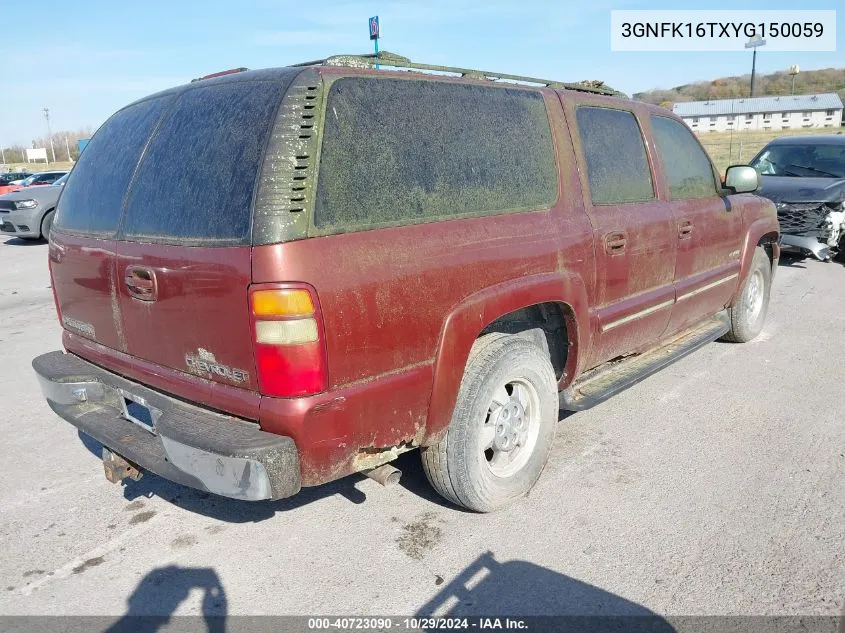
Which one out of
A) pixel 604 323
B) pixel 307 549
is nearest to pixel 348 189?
pixel 307 549

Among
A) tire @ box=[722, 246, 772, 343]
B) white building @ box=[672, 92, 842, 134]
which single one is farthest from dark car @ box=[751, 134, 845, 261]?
white building @ box=[672, 92, 842, 134]

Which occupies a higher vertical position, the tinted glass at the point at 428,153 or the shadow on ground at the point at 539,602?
the tinted glass at the point at 428,153

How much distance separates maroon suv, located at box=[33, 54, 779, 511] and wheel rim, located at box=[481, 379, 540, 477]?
0.01 metres

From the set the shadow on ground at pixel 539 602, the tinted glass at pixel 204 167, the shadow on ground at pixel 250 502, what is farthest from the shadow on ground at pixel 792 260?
the tinted glass at pixel 204 167

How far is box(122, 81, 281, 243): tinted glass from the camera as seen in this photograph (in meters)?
2.35

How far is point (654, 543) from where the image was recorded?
2.88 m

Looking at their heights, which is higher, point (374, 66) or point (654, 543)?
point (374, 66)

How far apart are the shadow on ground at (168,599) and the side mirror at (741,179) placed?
4.28 meters

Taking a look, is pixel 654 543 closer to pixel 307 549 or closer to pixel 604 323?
pixel 604 323

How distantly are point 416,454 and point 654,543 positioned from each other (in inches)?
58.6

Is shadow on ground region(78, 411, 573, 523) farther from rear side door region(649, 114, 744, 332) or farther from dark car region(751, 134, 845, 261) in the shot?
dark car region(751, 134, 845, 261)

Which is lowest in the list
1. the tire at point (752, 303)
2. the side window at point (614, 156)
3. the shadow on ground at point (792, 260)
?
the shadow on ground at point (792, 260)

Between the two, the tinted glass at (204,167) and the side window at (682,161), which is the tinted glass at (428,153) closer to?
the tinted glass at (204,167)

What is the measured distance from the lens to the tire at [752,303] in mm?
5530
